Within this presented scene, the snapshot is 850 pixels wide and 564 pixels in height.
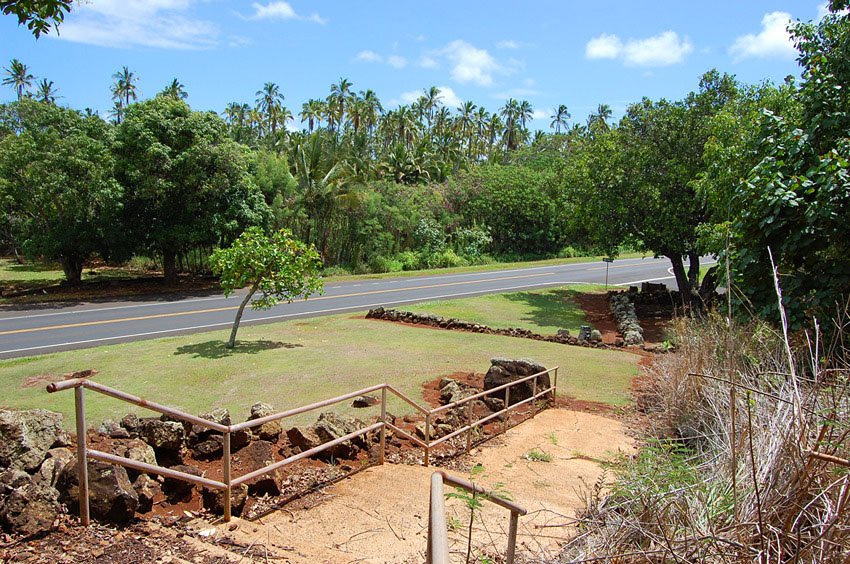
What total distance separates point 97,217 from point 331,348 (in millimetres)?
17719

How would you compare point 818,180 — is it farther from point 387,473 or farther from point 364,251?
point 364,251

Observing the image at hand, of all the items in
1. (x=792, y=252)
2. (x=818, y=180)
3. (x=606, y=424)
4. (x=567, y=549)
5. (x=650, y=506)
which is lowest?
(x=606, y=424)

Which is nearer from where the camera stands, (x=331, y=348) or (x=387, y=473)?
(x=387, y=473)

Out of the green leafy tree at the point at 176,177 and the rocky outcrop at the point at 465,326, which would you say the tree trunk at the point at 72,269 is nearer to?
the green leafy tree at the point at 176,177

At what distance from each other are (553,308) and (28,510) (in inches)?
945

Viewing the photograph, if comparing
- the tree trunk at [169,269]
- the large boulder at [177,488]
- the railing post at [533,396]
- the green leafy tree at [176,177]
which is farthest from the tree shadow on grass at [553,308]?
the large boulder at [177,488]

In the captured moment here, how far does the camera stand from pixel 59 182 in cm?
2645

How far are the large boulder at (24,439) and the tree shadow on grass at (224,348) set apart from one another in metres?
9.96

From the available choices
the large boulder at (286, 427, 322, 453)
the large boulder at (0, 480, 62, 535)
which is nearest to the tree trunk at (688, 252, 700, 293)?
the large boulder at (286, 427, 322, 453)

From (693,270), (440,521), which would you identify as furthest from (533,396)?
(693,270)

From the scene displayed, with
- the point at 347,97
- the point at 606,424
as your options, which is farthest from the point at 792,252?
the point at 347,97

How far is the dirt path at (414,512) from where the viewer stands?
4.81 meters

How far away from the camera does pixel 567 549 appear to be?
377 cm

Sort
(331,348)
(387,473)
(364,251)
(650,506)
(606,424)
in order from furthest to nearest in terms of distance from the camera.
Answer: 1. (364,251)
2. (331,348)
3. (606,424)
4. (387,473)
5. (650,506)
